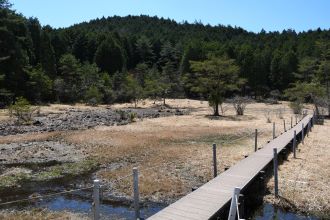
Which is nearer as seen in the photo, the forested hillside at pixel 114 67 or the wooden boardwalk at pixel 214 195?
the wooden boardwalk at pixel 214 195

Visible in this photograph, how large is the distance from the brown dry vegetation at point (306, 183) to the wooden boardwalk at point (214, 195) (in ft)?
3.36

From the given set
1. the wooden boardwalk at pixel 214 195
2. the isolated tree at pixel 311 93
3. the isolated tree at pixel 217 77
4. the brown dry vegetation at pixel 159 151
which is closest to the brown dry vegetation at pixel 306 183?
the wooden boardwalk at pixel 214 195

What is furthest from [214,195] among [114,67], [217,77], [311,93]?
[114,67]

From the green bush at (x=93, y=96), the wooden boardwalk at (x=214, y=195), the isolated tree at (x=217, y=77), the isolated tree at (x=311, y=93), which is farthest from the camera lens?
the green bush at (x=93, y=96)

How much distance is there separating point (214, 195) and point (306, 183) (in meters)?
5.30

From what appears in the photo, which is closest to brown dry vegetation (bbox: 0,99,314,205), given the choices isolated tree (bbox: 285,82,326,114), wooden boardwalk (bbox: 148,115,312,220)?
wooden boardwalk (bbox: 148,115,312,220)

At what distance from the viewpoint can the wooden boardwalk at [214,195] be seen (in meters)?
11.0

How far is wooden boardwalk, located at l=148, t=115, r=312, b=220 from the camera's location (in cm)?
1101

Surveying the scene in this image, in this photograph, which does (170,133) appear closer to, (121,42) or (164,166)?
(164,166)

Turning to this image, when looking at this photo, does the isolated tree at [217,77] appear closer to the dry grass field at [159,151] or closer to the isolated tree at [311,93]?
the isolated tree at [311,93]

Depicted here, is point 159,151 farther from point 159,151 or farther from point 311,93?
point 311,93

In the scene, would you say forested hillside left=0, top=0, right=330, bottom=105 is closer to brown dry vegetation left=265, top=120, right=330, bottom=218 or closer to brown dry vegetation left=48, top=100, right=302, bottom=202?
brown dry vegetation left=48, top=100, right=302, bottom=202

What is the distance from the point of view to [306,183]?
1631 centimetres

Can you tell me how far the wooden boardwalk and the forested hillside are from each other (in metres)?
37.4
